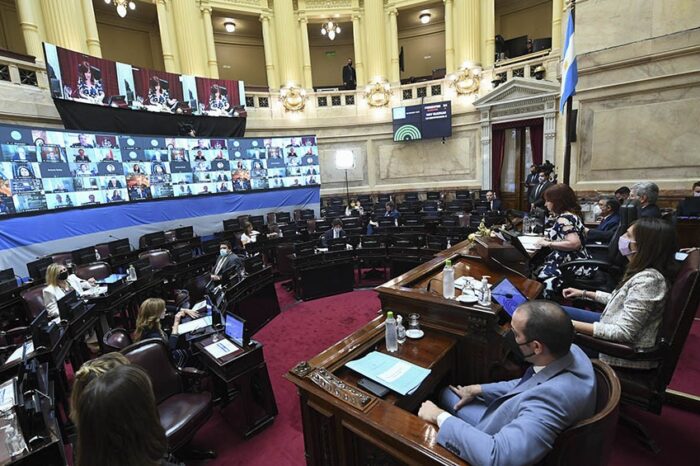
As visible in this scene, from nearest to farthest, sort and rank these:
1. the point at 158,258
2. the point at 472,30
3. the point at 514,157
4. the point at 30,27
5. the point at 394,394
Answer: the point at 394,394 < the point at 158,258 < the point at 30,27 < the point at 514,157 < the point at 472,30

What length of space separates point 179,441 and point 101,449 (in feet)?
5.02

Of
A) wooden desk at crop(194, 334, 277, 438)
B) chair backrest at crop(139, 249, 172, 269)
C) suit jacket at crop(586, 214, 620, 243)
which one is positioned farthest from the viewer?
chair backrest at crop(139, 249, 172, 269)

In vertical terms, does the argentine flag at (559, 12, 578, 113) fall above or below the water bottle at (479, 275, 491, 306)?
above

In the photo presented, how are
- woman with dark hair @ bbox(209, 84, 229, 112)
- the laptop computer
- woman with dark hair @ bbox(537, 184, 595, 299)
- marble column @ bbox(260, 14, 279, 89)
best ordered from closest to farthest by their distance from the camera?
the laptop computer → woman with dark hair @ bbox(537, 184, 595, 299) → woman with dark hair @ bbox(209, 84, 229, 112) → marble column @ bbox(260, 14, 279, 89)

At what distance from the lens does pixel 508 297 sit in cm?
252

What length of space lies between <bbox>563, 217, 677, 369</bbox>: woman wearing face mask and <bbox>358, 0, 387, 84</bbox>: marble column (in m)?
13.5

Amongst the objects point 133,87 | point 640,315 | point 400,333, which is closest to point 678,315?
point 640,315

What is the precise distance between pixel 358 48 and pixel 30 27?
35.8 ft

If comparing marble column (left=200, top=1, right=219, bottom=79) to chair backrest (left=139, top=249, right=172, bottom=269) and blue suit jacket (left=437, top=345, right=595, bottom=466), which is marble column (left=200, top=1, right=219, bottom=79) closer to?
chair backrest (left=139, top=249, right=172, bottom=269)

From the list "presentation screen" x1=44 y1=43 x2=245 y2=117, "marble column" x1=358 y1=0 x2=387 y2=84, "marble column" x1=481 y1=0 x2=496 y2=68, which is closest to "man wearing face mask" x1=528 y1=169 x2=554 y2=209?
"marble column" x1=481 y1=0 x2=496 y2=68

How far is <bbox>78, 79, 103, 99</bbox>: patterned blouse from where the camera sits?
340 inches

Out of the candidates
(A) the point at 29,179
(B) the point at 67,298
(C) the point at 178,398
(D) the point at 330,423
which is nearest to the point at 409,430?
(D) the point at 330,423

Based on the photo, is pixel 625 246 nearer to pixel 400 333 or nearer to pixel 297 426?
pixel 400 333

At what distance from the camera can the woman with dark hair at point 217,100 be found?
1148 centimetres
